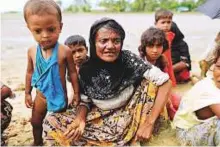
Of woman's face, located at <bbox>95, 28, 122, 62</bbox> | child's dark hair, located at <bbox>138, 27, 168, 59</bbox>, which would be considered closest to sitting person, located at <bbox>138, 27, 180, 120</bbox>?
child's dark hair, located at <bbox>138, 27, 168, 59</bbox>

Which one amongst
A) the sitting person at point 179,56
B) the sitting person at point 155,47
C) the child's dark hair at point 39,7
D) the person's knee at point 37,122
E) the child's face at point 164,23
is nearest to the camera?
the child's dark hair at point 39,7

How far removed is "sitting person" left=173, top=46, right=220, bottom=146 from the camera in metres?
2.71

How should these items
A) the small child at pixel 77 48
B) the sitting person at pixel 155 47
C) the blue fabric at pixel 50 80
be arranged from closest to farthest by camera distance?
the blue fabric at pixel 50 80
the small child at pixel 77 48
the sitting person at pixel 155 47

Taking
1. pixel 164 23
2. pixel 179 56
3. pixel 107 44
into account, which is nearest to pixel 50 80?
pixel 107 44

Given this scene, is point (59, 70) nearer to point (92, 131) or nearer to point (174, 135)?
point (92, 131)

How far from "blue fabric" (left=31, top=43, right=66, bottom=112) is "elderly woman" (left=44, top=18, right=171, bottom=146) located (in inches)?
5.3

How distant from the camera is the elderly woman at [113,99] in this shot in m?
2.92

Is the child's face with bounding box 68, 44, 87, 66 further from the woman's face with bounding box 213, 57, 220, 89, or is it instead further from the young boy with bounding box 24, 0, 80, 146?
the woman's face with bounding box 213, 57, 220, 89

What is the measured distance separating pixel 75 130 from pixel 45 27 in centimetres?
78

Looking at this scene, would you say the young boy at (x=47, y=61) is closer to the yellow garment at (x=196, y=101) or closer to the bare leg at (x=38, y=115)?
the bare leg at (x=38, y=115)

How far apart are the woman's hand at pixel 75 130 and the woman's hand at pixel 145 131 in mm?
422

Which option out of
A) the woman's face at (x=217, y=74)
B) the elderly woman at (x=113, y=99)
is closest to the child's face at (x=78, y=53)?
the elderly woman at (x=113, y=99)

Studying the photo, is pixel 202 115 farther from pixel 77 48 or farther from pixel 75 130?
pixel 77 48

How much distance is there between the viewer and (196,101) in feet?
9.21
